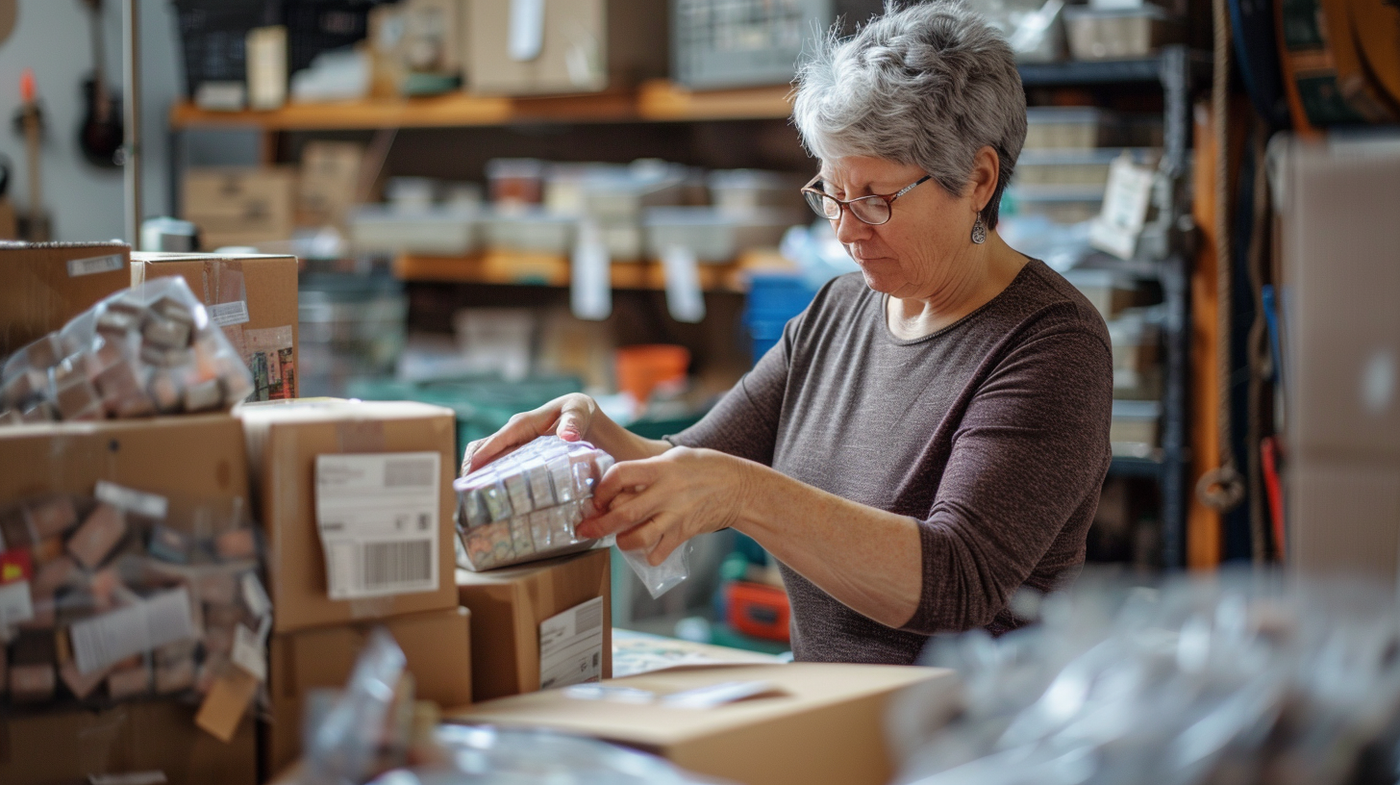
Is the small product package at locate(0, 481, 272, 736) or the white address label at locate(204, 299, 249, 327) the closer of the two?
the small product package at locate(0, 481, 272, 736)

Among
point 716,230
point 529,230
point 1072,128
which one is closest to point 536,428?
point 1072,128

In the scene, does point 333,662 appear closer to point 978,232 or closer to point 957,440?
point 957,440

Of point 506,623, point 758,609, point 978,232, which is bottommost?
point 758,609

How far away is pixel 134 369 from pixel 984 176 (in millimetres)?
984

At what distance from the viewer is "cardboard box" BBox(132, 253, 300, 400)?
1286 mm

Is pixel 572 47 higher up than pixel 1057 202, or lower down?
higher up

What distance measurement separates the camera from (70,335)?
39.3 inches

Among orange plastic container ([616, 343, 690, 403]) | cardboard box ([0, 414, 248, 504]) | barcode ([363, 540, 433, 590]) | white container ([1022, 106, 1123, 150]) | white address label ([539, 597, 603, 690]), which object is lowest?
orange plastic container ([616, 343, 690, 403])

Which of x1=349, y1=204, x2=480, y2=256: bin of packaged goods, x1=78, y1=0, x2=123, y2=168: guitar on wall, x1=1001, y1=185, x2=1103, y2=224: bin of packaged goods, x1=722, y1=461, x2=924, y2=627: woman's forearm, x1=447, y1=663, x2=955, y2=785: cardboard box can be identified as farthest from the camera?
x1=78, y1=0, x2=123, y2=168: guitar on wall

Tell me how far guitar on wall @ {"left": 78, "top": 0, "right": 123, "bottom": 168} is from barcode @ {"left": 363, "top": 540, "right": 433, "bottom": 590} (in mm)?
4067

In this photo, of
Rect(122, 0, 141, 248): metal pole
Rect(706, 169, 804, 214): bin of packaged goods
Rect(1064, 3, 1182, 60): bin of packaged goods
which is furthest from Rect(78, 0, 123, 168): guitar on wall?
Rect(1064, 3, 1182, 60): bin of packaged goods

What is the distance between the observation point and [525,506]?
3.72 feet

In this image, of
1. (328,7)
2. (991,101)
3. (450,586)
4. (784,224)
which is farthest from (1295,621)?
(328,7)

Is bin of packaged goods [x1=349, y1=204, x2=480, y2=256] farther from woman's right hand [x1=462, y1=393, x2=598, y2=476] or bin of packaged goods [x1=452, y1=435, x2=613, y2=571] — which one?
bin of packaged goods [x1=452, y1=435, x2=613, y2=571]
